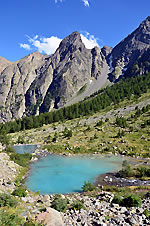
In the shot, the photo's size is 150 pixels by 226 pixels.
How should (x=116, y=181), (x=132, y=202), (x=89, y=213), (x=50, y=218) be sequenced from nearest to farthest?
(x=50, y=218), (x=89, y=213), (x=132, y=202), (x=116, y=181)

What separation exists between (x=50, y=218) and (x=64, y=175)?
17.6 meters

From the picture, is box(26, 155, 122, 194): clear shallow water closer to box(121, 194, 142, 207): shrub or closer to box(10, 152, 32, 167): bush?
box(10, 152, 32, 167): bush

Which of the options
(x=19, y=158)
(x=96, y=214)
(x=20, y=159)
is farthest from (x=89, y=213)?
(x=19, y=158)

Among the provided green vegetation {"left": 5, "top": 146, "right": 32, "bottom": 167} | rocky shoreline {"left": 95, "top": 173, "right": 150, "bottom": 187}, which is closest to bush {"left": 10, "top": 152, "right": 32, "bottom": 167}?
green vegetation {"left": 5, "top": 146, "right": 32, "bottom": 167}

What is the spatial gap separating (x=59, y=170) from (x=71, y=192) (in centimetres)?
1153

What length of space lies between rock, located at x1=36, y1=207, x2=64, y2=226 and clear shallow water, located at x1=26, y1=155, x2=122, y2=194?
9.11 m

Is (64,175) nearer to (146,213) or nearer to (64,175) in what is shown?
(64,175)

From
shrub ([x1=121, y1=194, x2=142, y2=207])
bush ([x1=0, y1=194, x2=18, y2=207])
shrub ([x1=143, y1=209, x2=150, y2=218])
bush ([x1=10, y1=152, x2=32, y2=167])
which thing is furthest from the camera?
bush ([x1=10, y1=152, x2=32, y2=167])

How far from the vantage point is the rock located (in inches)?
464

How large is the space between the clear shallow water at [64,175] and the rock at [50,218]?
359 inches

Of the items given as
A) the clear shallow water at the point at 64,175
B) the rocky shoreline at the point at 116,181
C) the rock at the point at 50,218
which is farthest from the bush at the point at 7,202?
the rocky shoreline at the point at 116,181

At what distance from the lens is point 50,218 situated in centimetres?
1224

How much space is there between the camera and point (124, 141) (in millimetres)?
50625

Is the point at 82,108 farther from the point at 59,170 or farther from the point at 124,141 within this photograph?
the point at 59,170
